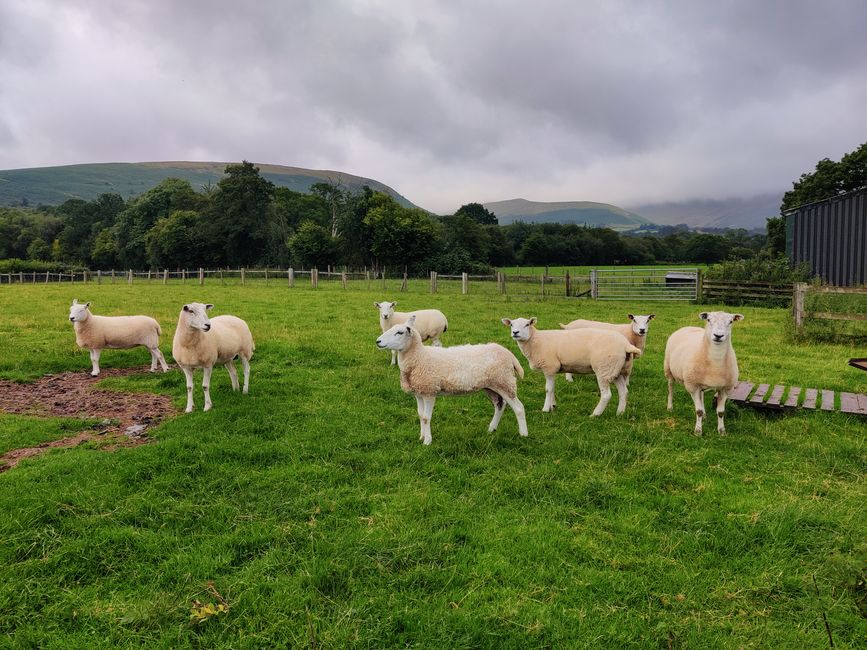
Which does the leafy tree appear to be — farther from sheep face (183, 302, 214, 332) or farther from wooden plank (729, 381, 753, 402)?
wooden plank (729, 381, 753, 402)

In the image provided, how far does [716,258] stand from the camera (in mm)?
92188

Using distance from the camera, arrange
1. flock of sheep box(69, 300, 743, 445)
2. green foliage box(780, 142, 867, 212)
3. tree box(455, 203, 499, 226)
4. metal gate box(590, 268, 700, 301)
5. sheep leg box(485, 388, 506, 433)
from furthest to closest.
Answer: tree box(455, 203, 499, 226) → green foliage box(780, 142, 867, 212) → metal gate box(590, 268, 700, 301) → sheep leg box(485, 388, 506, 433) → flock of sheep box(69, 300, 743, 445)

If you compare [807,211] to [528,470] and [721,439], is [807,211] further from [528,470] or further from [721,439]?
[528,470]

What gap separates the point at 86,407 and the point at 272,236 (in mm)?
54757

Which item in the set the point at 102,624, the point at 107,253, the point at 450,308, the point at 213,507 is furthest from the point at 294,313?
the point at 107,253

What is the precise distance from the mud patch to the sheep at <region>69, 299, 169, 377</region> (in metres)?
0.74

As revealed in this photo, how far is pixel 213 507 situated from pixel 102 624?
4.72 feet

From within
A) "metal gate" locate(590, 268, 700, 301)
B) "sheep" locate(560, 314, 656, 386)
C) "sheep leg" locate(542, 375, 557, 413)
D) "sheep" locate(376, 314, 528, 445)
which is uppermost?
"metal gate" locate(590, 268, 700, 301)

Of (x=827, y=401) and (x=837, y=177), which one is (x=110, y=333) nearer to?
(x=827, y=401)

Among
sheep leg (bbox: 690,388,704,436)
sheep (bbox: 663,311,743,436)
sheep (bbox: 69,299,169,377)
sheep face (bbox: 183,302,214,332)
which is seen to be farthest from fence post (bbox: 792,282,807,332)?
sheep (bbox: 69,299,169,377)

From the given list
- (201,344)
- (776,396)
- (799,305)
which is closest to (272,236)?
→ (201,344)

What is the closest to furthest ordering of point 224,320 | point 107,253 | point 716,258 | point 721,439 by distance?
point 721,439
point 224,320
point 107,253
point 716,258

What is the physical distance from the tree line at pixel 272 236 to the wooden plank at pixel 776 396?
37167 millimetres

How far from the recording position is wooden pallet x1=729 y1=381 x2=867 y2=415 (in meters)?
6.95
